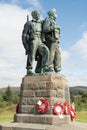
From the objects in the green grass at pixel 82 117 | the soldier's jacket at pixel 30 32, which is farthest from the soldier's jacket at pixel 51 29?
the green grass at pixel 82 117

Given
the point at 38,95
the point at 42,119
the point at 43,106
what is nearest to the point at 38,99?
the point at 38,95

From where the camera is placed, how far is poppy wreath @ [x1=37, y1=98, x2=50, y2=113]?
39.2ft

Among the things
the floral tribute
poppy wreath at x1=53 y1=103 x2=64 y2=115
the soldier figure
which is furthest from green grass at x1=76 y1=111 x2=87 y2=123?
poppy wreath at x1=53 y1=103 x2=64 y2=115

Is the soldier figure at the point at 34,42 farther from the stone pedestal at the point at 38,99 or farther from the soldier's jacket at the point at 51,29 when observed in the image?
the stone pedestal at the point at 38,99

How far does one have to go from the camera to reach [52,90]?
39.8ft

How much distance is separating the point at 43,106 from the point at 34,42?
2.25 meters

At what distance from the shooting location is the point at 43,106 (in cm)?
1194

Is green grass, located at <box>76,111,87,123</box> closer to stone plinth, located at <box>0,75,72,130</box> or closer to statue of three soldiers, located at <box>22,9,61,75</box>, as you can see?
statue of three soldiers, located at <box>22,9,61,75</box>

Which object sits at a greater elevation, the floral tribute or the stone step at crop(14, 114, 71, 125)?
the floral tribute

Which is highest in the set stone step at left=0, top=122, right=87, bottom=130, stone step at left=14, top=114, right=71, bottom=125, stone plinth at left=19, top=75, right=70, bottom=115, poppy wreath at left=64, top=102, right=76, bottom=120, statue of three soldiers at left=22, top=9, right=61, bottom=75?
statue of three soldiers at left=22, top=9, right=61, bottom=75

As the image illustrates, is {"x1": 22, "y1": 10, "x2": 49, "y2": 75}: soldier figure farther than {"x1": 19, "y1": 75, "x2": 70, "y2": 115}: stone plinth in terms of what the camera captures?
Yes

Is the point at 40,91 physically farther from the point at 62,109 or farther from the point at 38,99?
the point at 62,109

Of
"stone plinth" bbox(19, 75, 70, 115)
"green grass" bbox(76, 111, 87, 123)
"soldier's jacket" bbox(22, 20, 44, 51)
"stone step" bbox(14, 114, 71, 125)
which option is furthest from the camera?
"green grass" bbox(76, 111, 87, 123)

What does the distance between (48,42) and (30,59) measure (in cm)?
87
